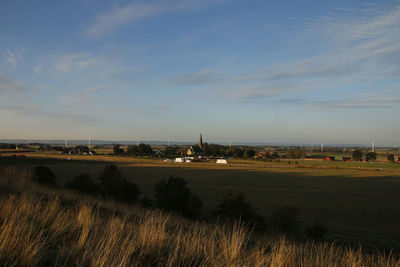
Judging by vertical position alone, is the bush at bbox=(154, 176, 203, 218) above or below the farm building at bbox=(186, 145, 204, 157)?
above

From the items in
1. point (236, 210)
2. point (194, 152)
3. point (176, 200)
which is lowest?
point (194, 152)

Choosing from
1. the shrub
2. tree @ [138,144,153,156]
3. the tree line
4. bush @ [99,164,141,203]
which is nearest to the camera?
the tree line

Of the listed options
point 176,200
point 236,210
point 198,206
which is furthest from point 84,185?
point 236,210

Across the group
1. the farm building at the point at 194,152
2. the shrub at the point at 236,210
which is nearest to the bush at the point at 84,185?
the shrub at the point at 236,210

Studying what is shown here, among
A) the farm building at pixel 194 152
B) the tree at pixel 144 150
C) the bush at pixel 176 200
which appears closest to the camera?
the bush at pixel 176 200

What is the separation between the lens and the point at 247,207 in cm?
2056

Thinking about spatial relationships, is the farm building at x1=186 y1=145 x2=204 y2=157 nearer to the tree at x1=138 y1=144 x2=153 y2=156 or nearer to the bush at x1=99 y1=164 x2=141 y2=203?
Answer: the tree at x1=138 y1=144 x2=153 y2=156

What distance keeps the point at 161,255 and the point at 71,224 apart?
206 cm

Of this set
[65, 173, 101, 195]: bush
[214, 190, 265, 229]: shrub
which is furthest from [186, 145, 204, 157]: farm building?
[214, 190, 265, 229]: shrub

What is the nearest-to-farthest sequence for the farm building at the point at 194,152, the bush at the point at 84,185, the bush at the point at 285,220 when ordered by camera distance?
the bush at the point at 285,220, the bush at the point at 84,185, the farm building at the point at 194,152

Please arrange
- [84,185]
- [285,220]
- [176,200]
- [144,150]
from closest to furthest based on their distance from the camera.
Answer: [285,220] < [176,200] < [84,185] < [144,150]

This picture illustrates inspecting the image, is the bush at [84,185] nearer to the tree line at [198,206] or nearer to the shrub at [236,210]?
the tree line at [198,206]

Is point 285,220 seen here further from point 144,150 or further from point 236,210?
point 144,150

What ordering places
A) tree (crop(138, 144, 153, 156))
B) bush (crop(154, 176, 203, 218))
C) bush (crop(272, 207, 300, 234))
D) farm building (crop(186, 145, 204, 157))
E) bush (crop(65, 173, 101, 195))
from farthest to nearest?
farm building (crop(186, 145, 204, 157)) < tree (crop(138, 144, 153, 156)) < bush (crop(65, 173, 101, 195)) < bush (crop(154, 176, 203, 218)) < bush (crop(272, 207, 300, 234))
